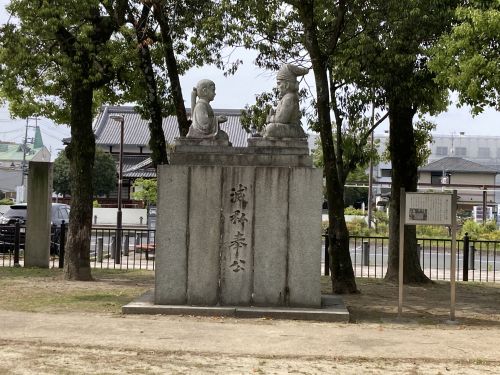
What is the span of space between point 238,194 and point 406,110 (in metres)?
7.07

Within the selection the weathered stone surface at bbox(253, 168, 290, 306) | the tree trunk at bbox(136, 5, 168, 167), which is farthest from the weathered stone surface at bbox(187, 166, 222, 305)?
the tree trunk at bbox(136, 5, 168, 167)

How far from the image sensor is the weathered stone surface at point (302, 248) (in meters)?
10.4

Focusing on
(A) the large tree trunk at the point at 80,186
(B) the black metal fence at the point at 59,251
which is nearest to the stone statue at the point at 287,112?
(A) the large tree trunk at the point at 80,186

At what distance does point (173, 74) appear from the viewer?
15.4m

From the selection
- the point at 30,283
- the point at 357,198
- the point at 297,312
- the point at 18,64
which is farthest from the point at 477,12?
the point at 357,198

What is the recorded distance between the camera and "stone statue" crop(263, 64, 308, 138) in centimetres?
1073

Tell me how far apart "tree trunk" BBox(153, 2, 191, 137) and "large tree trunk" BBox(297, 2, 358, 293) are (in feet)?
10.9

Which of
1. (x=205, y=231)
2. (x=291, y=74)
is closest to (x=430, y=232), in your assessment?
(x=291, y=74)

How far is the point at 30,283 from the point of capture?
14.2 meters

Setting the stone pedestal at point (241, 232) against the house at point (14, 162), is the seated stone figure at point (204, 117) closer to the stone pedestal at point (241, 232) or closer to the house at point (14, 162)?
the stone pedestal at point (241, 232)

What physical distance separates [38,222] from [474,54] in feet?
37.8

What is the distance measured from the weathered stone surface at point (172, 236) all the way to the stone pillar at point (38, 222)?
26.7 ft

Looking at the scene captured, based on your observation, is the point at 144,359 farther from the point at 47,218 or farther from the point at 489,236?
the point at 489,236

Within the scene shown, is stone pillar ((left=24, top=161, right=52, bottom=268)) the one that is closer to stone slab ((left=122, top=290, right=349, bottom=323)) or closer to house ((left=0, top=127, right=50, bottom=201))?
stone slab ((left=122, top=290, right=349, bottom=323))
